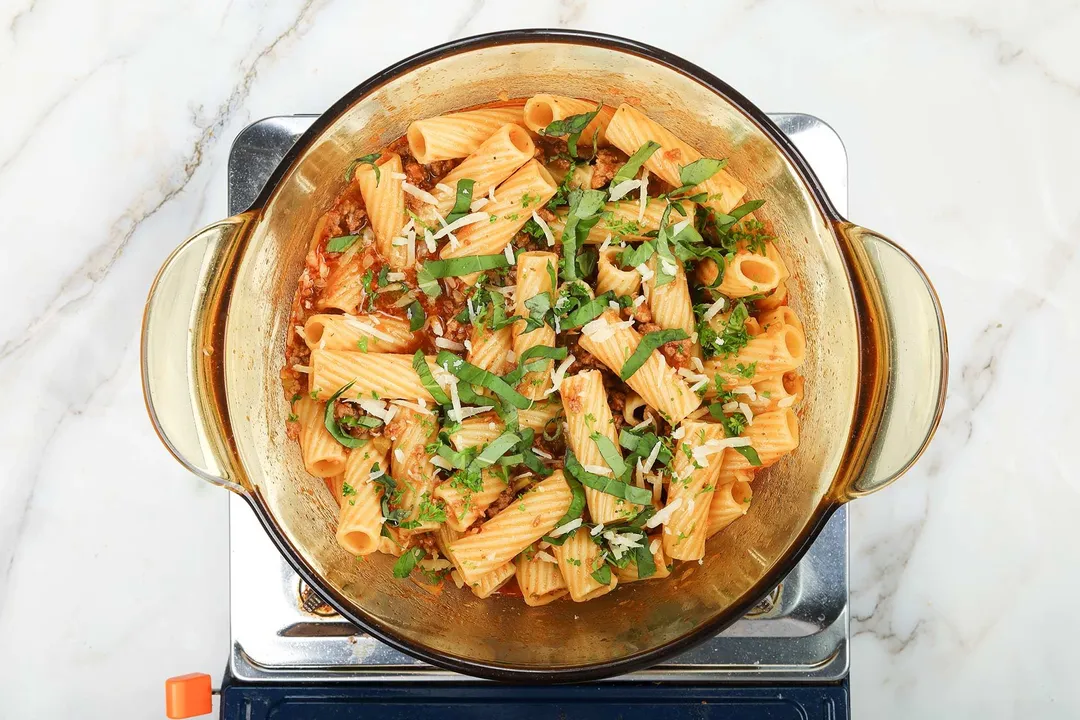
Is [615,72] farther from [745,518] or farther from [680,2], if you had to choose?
[745,518]

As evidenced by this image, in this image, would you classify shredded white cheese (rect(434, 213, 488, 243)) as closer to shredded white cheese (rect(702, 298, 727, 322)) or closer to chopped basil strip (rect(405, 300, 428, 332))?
chopped basil strip (rect(405, 300, 428, 332))

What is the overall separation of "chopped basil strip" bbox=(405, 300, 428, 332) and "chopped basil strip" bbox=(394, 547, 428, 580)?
1.09ft

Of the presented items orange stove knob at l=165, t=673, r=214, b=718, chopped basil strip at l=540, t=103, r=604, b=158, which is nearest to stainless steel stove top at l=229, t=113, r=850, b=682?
orange stove knob at l=165, t=673, r=214, b=718

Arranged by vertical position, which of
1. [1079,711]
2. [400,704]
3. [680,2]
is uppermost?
[680,2]

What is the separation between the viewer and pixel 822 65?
1.66 meters

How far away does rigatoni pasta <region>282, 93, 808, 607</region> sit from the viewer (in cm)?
118

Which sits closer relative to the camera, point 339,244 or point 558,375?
point 558,375

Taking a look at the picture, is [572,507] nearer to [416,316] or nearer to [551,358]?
[551,358]

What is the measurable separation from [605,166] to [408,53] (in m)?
0.61

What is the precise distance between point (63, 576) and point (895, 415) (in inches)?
62.8

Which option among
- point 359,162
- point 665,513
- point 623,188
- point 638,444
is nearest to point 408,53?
point 359,162

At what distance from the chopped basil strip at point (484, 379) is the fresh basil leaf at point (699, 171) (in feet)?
1.27

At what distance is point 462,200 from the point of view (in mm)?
1220

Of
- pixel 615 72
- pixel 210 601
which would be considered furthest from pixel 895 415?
pixel 210 601
